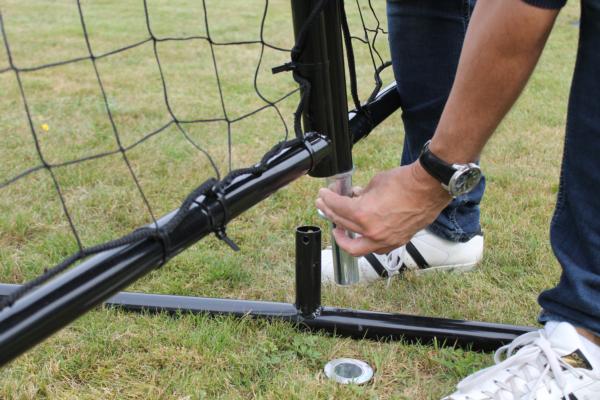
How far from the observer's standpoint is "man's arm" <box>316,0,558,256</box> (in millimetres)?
693

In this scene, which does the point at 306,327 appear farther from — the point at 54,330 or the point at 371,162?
the point at 371,162

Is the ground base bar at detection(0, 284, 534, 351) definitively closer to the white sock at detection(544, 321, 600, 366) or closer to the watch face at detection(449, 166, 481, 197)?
the white sock at detection(544, 321, 600, 366)

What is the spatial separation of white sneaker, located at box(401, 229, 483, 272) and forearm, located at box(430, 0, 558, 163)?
54 cm

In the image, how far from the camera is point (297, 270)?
3.60ft

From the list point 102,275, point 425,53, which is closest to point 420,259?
point 425,53

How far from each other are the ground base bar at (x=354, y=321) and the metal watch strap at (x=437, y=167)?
37 cm

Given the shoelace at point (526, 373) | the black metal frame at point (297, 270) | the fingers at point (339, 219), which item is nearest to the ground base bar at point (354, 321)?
the black metal frame at point (297, 270)

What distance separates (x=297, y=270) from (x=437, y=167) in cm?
38

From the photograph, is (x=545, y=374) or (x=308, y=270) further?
(x=308, y=270)

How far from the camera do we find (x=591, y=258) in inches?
33.4

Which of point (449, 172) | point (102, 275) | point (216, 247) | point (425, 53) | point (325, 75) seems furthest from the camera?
point (216, 247)

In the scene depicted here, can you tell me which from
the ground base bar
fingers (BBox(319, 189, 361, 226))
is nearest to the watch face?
fingers (BBox(319, 189, 361, 226))

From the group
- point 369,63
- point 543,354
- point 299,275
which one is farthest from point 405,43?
point 369,63

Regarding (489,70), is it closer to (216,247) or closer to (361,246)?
(361,246)
